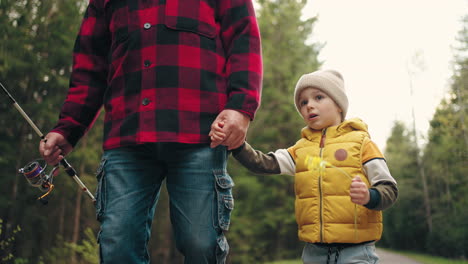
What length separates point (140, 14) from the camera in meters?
2.15

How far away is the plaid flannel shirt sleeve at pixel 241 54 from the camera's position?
6.67 ft

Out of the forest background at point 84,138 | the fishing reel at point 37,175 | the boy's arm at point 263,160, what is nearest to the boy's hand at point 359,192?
the boy's arm at point 263,160

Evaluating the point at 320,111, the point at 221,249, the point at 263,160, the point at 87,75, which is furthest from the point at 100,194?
the point at 320,111

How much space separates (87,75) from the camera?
2439 millimetres

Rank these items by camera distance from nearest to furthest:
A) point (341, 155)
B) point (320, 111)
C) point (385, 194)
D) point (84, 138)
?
point (385, 194)
point (341, 155)
point (320, 111)
point (84, 138)

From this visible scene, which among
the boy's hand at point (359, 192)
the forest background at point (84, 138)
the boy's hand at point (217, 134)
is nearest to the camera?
the boy's hand at point (217, 134)

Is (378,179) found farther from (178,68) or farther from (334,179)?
(178,68)

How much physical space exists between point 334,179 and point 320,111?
1.54 ft

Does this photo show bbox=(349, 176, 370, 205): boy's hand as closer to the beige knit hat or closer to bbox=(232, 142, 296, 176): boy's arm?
bbox=(232, 142, 296, 176): boy's arm

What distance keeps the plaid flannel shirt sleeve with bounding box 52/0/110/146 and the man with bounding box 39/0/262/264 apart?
8.9 inches

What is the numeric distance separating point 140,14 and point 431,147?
33328mm

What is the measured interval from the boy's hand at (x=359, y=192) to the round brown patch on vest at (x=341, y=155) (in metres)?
0.30

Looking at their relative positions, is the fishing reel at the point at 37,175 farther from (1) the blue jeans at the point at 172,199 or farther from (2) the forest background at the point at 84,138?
(2) the forest background at the point at 84,138

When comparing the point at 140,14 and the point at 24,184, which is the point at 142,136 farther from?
the point at 24,184
